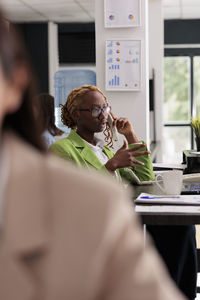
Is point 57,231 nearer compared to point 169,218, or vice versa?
point 57,231

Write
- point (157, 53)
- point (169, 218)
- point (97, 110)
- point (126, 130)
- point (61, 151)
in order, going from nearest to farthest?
point (169, 218)
point (61, 151)
point (97, 110)
point (126, 130)
point (157, 53)

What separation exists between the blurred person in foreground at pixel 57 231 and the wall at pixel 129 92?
3.80 m

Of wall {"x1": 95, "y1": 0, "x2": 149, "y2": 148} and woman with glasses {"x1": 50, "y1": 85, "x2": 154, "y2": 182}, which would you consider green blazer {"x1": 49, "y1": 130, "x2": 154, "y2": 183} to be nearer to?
woman with glasses {"x1": 50, "y1": 85, "x2": 154, "y2": 182}

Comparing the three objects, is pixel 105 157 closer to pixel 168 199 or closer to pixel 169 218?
Result: pixel 168 199

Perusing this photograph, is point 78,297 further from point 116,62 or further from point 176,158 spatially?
point 176,158

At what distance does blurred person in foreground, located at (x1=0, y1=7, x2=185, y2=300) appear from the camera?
432 millimetres

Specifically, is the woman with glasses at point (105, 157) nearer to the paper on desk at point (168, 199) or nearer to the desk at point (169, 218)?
the paper on desk at point (168, 199)

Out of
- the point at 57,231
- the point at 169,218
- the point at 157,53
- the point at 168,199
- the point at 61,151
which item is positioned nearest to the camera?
the point at 57,231

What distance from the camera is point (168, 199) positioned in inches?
82.4

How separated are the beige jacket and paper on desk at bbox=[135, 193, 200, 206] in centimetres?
157

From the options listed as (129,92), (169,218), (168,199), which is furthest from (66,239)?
(129,92)

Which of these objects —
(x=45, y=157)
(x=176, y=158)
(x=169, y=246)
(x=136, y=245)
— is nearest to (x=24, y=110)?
(x=45, y=157)

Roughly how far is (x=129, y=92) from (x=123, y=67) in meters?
0.20

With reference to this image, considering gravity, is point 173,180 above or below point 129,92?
below
